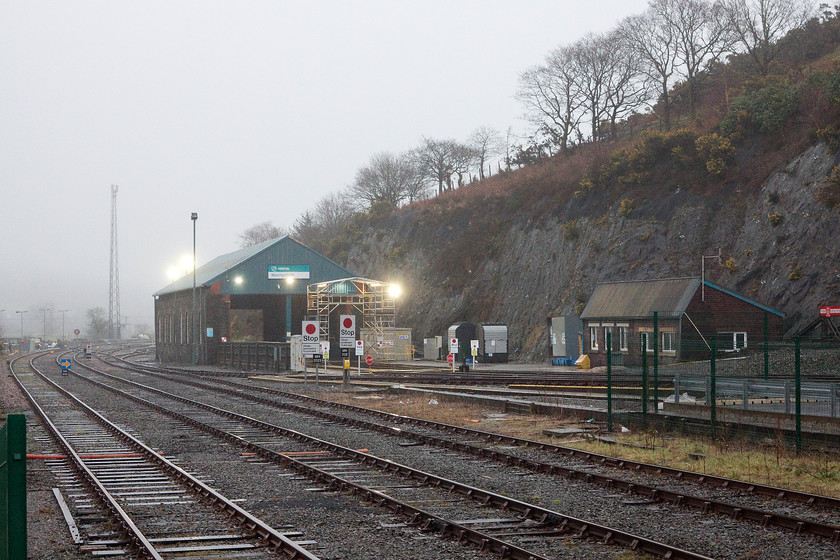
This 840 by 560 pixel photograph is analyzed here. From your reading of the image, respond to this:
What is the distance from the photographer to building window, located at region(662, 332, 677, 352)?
40.9 metres

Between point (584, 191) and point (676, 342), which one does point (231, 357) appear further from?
point (676, 342)

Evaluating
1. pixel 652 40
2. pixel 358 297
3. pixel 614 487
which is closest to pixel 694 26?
pixel 652 40

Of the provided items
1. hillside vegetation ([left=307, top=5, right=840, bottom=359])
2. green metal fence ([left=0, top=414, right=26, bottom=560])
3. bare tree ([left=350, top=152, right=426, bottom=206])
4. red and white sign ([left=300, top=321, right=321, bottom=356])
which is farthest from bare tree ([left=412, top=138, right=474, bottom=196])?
green metal fence ([left=0, top=414, right=26, bottom=560])

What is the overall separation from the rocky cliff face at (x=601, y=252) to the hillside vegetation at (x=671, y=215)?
0.09 meters

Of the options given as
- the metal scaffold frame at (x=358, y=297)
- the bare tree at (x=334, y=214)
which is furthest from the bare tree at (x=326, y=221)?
the metal scaffold frame at (x=358, y=297)

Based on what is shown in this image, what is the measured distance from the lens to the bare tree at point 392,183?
110250 mm

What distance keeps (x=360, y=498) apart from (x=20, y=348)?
114 metres

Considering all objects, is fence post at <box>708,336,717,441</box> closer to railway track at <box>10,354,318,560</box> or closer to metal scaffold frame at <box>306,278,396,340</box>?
railway track at <box>10,354,318,560</box>

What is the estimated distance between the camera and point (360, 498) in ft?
40.7

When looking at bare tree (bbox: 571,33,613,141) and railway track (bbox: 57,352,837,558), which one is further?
bare tree (bbox: 571,33,613,141)

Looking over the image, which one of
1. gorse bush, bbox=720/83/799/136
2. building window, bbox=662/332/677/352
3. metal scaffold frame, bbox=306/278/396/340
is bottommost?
building window, bbox=662/332/677/352

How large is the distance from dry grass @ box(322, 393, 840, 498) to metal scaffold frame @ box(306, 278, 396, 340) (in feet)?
121

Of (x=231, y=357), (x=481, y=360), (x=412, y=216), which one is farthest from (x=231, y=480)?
(x=412, y=216)

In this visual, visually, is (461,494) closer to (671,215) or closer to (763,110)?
(671,215)
